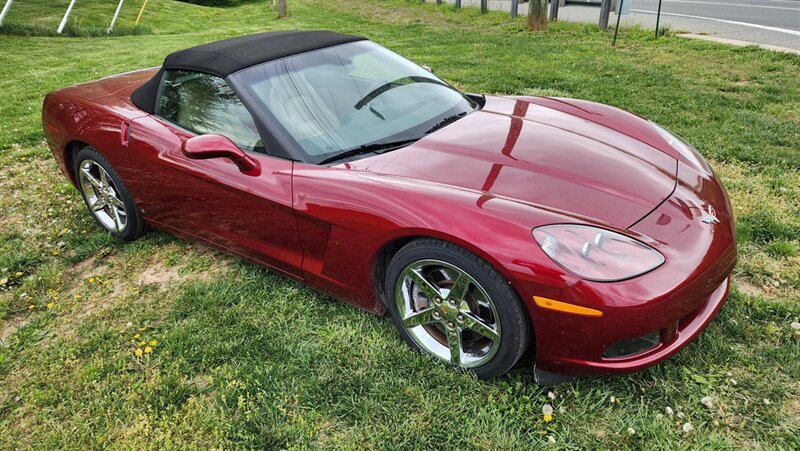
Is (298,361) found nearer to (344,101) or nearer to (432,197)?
(432,197)

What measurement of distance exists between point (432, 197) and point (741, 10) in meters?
13.1

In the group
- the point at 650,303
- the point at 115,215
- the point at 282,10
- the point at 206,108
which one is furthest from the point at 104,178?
the point at 282,10

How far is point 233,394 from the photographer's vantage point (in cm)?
239

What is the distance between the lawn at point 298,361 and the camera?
2.15 meters

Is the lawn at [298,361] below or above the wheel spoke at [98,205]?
below

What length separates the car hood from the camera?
7.39 ft

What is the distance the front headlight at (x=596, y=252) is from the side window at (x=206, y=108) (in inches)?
60.3

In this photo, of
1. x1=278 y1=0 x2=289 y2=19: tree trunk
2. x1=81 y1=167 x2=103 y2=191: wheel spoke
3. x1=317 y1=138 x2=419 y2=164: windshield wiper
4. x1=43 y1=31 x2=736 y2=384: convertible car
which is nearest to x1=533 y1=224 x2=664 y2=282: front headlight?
x1=43 y1=31 x2=736 y2=384: convertible car

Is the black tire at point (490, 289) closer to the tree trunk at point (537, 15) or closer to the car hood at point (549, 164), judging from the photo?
the car hood at point (549, 164)

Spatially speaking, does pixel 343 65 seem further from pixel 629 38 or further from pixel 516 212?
pixel 629 38

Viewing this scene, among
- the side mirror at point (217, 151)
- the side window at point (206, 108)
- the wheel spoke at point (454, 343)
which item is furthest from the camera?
the side window at point (206, 108)

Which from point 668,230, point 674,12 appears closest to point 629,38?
point 674,12

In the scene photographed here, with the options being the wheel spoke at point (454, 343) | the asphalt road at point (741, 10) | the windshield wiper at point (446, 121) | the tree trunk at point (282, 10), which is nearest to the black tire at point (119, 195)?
the windshield wiper at point (446, 121)

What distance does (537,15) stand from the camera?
10273mm
